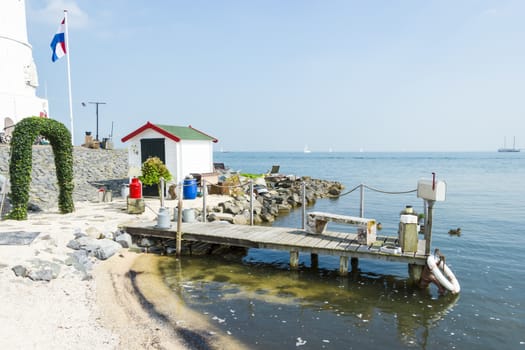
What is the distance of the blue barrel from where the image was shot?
20.1 meters

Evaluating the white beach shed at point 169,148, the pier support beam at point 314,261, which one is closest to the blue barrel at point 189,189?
the white beach shed at point 169,148

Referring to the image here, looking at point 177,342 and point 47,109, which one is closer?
point 177,342

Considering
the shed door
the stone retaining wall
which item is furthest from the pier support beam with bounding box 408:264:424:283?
the stone retaining wall

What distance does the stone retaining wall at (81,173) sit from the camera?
19.3m

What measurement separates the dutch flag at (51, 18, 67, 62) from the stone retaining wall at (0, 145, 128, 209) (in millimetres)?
6652

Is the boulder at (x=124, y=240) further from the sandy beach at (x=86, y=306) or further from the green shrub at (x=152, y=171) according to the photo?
the green shrub at (x=152, y=171)

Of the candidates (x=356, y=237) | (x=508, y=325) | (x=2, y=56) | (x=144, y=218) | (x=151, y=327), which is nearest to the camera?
(x=151, y=327)

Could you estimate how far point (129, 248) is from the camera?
1325cm

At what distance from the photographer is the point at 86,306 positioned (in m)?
8.38

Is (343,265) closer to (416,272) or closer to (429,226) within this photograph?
(416,272)

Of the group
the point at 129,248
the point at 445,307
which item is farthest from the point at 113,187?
the point at 445,307

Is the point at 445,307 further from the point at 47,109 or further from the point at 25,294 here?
the point at 47,109

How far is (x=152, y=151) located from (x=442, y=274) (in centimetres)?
1649

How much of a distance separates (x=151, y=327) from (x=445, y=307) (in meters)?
7.32
